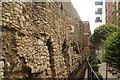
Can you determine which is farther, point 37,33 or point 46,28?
point 46,28

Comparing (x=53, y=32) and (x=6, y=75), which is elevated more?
(x=53, y=32)

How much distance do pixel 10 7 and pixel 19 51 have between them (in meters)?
0.86

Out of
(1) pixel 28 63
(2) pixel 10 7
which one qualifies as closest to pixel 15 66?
(1) pixel 28 63

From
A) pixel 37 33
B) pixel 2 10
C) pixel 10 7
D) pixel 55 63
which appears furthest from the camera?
pixel 55 63

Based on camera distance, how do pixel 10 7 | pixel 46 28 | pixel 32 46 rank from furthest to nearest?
pixel 46 28 < pixel 32 46 < pixel 10 7

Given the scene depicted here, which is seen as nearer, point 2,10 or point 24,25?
point 2,10

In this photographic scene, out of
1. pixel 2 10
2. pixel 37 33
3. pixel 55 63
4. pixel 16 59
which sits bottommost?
pixel 55 63

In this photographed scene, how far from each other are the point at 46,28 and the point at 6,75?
190 centimetres

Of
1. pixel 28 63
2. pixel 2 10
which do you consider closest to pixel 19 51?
pixel 28 63

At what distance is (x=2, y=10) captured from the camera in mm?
2768

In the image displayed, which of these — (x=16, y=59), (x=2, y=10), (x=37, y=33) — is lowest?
(x=16, y=59)

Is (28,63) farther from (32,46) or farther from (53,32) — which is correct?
(53,32)

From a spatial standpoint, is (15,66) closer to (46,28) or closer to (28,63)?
(28,63)

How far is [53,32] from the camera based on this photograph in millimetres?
4918
